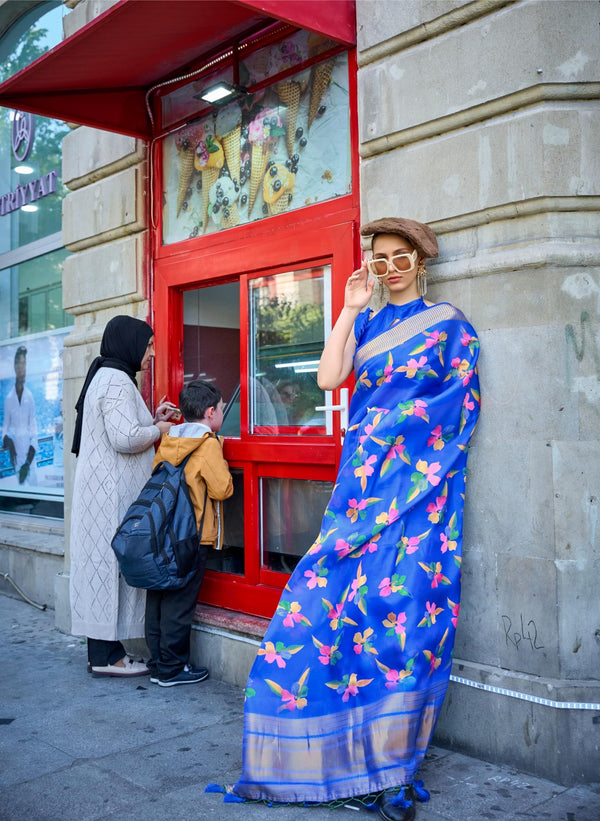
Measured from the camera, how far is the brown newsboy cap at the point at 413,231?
308 centimetres

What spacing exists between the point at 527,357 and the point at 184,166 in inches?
110

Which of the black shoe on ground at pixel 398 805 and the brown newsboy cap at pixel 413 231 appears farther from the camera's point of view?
the brown newsboy cap at pixel 413 231

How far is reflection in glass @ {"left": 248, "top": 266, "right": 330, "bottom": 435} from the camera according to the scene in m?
4.01

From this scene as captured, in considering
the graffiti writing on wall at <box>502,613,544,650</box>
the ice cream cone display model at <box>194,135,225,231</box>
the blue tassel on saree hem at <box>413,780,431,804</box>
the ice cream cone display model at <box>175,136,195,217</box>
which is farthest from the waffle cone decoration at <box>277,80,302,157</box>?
the blue tassel on saree hem at <box>413,780,431,804</box>

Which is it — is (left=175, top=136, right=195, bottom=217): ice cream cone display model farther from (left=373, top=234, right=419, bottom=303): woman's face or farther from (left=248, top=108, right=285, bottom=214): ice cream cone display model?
(left=373, top=234, right=419, bottom=303): woman's face

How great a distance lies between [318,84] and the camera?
157 inches

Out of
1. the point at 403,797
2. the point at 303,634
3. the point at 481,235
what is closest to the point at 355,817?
the point at 403,797

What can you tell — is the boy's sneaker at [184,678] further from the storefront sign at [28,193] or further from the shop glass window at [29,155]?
the storefront sign at [28,193]

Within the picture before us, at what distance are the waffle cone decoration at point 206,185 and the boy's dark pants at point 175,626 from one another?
1952mm

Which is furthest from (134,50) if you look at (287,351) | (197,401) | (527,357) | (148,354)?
(527,357)

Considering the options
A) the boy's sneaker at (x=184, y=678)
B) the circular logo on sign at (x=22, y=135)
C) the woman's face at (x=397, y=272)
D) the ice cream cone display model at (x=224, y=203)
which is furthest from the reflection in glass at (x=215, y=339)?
the circular logo on sign at (x=22, y=135)

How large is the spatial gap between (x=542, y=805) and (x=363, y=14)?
3.37m

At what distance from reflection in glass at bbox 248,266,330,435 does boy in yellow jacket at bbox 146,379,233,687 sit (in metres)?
0.36

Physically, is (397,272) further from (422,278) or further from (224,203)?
(224,203)
